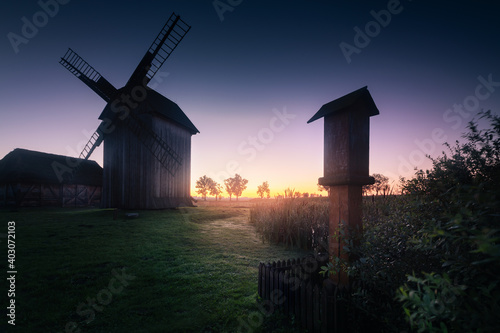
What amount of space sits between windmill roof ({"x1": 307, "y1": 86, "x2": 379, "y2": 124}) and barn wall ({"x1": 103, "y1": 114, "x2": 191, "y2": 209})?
15653 mm

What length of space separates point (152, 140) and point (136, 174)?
2887 mm

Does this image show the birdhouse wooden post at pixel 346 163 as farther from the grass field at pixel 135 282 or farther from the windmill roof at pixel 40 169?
the windmill roof at pixel 40 169

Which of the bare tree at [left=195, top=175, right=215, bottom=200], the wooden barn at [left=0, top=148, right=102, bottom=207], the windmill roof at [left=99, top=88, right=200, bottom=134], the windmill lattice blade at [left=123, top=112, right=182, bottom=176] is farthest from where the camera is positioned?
the bare tree at [left=195, top=175, right=215, bottom=200]

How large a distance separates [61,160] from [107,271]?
29.2m

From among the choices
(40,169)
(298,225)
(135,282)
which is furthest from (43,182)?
(298,225)

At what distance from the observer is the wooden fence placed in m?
2.89

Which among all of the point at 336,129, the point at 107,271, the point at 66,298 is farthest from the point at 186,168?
the point at 336,129

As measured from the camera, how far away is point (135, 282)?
16.4 ft

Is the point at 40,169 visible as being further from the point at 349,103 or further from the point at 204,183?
the point at 204,183

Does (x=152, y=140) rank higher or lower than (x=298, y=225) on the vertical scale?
higher

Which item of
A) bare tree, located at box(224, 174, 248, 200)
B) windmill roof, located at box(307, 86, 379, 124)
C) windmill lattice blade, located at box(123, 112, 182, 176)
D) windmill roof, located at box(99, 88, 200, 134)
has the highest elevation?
windmill roof, located at box(99, 88, 200, 134)

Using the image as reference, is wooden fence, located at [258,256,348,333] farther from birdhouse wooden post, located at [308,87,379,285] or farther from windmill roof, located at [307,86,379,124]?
windmill roof, located at [307,86,379,124]

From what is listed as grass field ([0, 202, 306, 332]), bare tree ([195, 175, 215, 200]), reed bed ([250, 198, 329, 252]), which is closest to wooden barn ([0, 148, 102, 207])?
grass field ([0, 202, 306, 332])

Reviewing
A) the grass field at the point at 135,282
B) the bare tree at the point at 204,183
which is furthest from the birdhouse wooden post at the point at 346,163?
the bare tree at the point at 204,183
